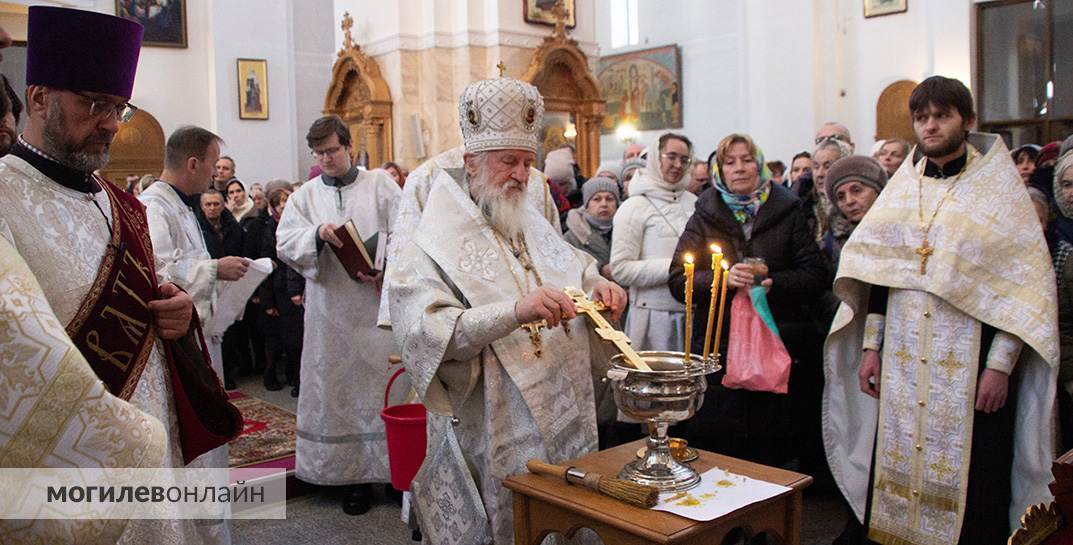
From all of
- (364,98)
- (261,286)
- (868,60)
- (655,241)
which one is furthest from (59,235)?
(868,60)

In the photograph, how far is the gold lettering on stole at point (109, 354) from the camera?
6.28 feet

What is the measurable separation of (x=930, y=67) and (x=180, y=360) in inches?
505

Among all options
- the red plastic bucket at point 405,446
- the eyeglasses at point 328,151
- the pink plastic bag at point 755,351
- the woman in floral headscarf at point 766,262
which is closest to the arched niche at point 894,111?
the woman in floral headscarf at point 766,262

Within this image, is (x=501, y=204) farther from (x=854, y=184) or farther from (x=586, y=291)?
(x=854, y=184)

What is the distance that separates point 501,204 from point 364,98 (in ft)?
23.4

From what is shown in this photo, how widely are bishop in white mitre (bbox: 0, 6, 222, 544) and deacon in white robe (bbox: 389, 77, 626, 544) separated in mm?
725

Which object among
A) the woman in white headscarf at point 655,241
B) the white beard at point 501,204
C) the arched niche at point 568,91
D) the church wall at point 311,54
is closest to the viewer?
the white beard at point 501,204

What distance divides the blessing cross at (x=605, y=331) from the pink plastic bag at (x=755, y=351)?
146 cm

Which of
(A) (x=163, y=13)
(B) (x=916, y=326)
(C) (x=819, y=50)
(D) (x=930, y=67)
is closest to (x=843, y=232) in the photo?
(B) (x=916, y=326)

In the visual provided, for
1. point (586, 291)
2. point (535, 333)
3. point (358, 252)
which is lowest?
point (535, 333)

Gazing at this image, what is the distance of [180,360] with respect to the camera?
2.24 metres

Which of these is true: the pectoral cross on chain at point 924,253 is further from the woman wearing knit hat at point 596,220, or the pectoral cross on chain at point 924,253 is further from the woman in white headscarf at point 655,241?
the woman wearing knit hat at point 596,220

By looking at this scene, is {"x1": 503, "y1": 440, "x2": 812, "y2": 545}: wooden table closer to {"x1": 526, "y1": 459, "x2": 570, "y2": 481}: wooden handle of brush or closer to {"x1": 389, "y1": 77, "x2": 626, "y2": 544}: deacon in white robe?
{"x1": 526, "y1": 459, "x2": 570, "y2": 481}: wooden handle of brush

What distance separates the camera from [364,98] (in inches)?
368
